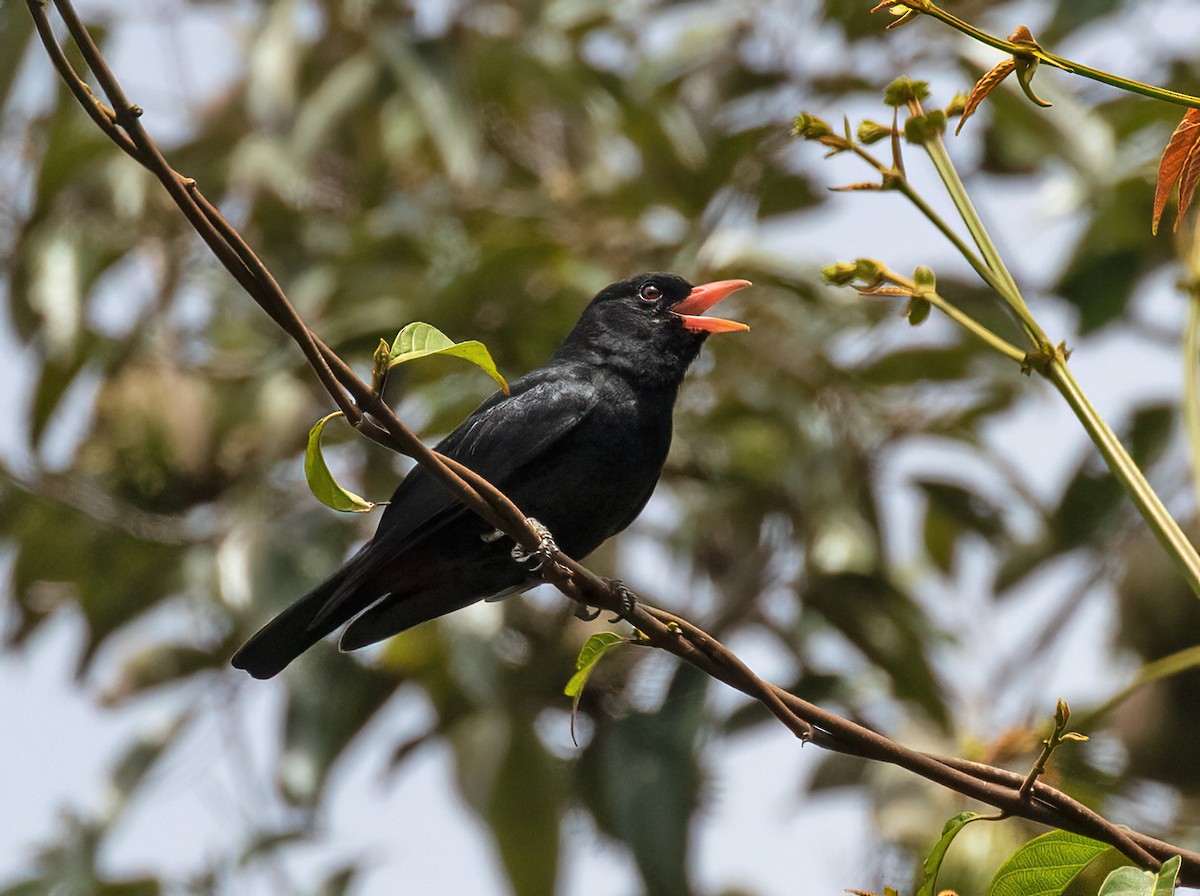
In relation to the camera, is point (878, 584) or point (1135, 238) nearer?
point (1135, 238)

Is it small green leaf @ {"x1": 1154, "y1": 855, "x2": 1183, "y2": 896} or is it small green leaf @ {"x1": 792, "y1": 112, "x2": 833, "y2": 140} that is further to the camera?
small green leaf @ {"x1": 792, "y1": 112, "x2": 833, "y2": 140}

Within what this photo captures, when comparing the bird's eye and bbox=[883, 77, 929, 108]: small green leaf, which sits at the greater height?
the bird's eye

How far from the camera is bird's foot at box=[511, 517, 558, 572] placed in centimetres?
186

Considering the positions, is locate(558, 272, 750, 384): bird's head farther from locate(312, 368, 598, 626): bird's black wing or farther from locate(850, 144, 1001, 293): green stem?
locate(850, 144, 1001, 293): green stem

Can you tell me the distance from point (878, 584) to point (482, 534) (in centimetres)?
194

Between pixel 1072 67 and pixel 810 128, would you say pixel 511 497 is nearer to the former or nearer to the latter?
pixel 810 128

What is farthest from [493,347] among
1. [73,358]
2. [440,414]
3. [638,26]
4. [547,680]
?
[638,26]

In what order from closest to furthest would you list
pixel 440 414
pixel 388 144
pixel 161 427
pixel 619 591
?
pixel 619 591 → pixel 440 414 → pixel 161 427 → pixel 388 144

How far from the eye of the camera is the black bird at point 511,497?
286cm

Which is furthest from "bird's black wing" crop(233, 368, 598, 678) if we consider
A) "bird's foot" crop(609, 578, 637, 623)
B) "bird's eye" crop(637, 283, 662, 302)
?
"bird's foot" crop(609, 578, 637, 623)

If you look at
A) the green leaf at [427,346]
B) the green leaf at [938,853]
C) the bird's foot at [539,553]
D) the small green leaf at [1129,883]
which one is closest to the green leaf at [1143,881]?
the small green leaf at [1129,883]

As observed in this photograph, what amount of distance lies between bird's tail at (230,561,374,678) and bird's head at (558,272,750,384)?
32.9 inches

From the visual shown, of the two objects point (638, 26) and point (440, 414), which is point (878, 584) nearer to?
point (440, 414)

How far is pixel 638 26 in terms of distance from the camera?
20.6 feet
